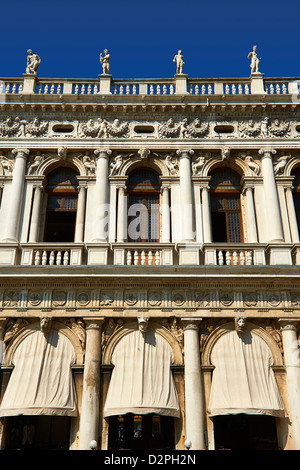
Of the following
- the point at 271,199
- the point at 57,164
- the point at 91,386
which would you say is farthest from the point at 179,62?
the point at 91,386

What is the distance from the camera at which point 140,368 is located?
525 inches

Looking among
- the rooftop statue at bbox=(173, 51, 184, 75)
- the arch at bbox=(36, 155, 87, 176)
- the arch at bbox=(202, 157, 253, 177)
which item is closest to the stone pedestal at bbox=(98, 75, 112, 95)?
the rooftop statue at bbox=(173, 51, 184, 75)

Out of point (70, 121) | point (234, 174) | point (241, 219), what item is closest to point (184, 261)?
point (241, 219)

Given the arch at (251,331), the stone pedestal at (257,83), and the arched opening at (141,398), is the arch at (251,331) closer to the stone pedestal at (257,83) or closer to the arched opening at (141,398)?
the arched opening at (141,398)

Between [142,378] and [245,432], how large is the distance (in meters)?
3.45

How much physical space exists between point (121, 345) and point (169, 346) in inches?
57.1

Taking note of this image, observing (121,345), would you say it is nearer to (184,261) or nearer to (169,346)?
(169,346)

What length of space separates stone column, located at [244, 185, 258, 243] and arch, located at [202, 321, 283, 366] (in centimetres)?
304

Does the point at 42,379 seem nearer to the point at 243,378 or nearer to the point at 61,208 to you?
the point at 243,378

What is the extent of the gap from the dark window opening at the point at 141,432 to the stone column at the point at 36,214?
20.8 feet

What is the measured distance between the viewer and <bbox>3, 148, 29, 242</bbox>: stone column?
50.1ft

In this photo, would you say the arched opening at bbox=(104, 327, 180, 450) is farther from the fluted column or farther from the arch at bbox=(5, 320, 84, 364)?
the fluted column

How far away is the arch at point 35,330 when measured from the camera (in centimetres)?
1375

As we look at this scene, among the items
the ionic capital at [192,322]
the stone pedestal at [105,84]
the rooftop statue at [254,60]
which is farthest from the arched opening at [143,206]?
the rooftop statue at [254,60]
